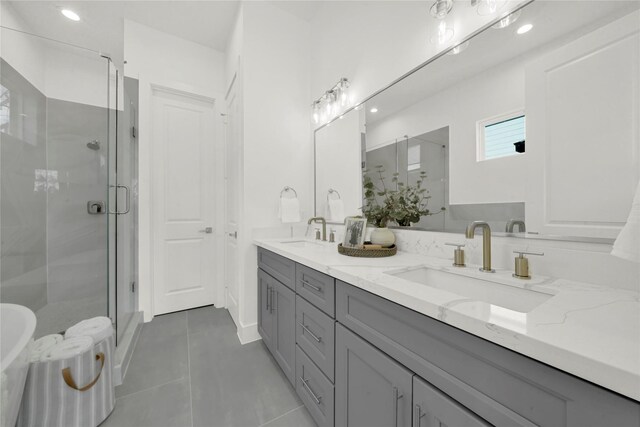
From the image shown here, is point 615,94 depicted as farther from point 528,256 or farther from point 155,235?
point 155,235

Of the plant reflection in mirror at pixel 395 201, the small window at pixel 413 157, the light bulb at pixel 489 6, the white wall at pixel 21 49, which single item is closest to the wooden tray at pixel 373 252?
the plant reflection in mirror at pixel 395 201

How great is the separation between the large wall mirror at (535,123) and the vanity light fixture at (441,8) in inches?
7.1

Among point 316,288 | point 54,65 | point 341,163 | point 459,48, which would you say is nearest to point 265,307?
point 316,288

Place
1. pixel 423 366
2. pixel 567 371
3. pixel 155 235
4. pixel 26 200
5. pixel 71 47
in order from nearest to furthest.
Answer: pixel 567 371 < pixel 423 366 < pixel 26 200 < pixel 71 47 < pixel 155 235

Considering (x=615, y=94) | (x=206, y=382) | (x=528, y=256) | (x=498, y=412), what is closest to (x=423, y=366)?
(x=498, y=412)

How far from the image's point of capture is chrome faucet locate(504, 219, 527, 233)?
3.14 ft

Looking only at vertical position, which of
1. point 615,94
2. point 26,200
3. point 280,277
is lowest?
point 280,277

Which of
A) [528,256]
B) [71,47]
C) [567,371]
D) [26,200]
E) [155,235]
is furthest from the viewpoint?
[155,235]

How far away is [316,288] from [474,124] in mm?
1061

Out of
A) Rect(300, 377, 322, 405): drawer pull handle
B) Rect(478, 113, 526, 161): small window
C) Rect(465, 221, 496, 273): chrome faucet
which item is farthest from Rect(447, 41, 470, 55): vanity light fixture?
Rect(300, 377, 322, 405): drawer pull handle

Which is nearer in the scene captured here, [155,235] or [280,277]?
[280,277]

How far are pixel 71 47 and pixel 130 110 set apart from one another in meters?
0.54

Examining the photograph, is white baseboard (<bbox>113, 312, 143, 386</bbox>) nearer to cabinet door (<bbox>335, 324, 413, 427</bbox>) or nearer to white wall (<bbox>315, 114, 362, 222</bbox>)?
cabinet door (<bbox>335, 324, 413, 427</bbox>)

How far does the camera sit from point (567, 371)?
41 cm
